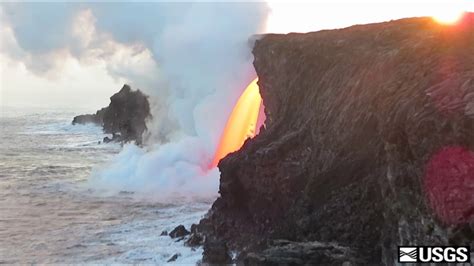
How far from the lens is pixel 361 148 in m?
21.4

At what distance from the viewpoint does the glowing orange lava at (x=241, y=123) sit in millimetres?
45166

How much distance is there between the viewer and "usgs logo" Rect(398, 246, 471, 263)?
13.8 metres

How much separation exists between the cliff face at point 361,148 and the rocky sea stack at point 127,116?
4928 centimetres

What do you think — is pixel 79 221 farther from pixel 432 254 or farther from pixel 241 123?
pixel 432 254

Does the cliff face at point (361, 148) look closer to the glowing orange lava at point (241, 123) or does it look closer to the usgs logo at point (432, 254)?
the usgs logo at point (432, 254)

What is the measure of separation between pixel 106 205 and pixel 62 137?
222ft

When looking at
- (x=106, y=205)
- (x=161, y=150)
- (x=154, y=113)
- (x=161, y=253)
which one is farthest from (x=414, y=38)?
(x=154, y=113)

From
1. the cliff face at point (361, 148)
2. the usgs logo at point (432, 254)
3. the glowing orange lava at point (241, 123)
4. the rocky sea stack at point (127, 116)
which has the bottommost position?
the usgs logo at point (432, 254)

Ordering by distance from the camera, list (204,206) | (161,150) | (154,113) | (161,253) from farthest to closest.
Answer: (154,113) → (161,150) → (204,206) → (161,253)

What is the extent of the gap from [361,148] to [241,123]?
25.7 metres

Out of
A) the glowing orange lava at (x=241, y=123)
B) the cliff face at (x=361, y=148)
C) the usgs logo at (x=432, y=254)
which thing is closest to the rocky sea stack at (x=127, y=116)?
the glowing orange lava at (x=241, y=123)

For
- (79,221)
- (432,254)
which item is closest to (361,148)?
(432,254)

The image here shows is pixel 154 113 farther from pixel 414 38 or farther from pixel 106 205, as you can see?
pixel 414 38

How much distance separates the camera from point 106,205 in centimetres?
3662
